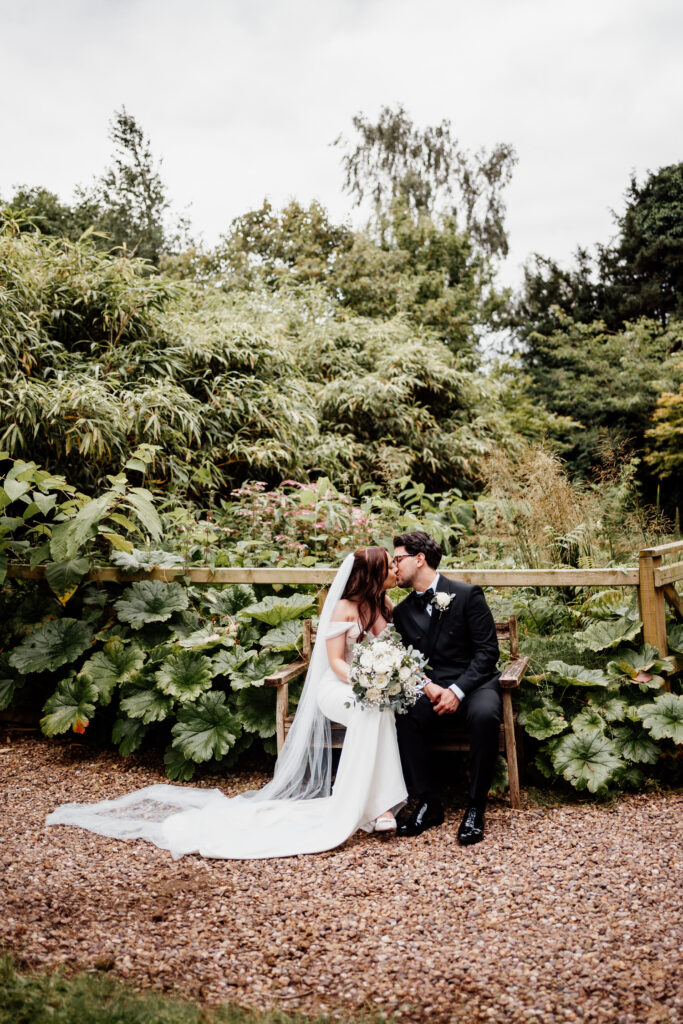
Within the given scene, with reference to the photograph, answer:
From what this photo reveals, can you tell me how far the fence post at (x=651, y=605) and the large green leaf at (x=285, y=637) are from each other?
174cm

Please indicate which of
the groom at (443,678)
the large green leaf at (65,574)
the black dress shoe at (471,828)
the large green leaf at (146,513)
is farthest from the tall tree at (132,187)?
the black dress shoe at (471,828)

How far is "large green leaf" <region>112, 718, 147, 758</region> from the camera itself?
4.02 metres

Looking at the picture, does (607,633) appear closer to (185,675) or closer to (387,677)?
(387,677)

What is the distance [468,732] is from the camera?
342 centimetres

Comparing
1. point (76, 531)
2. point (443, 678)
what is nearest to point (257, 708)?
point (443, 678)

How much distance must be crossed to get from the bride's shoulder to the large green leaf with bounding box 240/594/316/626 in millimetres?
490

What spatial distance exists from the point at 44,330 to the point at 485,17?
7.66 meters

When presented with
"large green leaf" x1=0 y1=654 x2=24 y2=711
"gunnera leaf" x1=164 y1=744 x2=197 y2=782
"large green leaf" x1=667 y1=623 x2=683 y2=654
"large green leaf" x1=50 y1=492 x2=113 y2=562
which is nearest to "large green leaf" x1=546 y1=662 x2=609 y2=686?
"large green leaf" x1=667 y1=623 x2=683 y2=654

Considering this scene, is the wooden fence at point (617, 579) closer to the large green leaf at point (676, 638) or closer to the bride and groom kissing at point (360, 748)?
the large green leaf at point (676, 638)

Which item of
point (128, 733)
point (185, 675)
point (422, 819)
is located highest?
point (185, 675)

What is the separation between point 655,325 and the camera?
15914 millimetres

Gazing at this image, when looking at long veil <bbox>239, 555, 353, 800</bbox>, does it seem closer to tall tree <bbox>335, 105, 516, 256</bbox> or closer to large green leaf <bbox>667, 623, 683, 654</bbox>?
large green leaf <bbox>667, 623, 683, 654</bbox>

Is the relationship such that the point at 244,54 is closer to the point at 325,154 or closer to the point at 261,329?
the point at 261,329

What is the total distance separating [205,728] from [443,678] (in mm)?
1258
